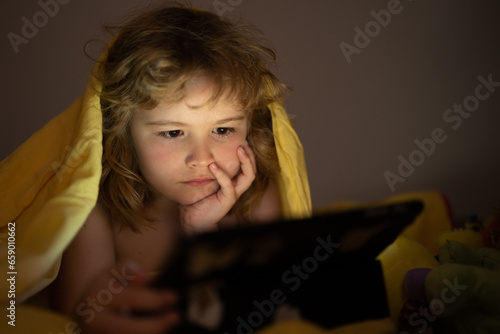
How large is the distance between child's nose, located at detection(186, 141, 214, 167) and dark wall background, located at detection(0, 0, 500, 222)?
0.67 metres

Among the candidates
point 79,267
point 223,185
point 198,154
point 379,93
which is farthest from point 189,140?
point 379,93

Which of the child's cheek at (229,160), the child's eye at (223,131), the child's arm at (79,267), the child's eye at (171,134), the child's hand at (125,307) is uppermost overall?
the child's eye at (223,131)

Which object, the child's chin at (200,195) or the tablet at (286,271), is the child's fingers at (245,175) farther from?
the tablet at (286,271)

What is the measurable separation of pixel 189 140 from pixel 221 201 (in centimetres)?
18

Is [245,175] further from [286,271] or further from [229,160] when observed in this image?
[286,271]

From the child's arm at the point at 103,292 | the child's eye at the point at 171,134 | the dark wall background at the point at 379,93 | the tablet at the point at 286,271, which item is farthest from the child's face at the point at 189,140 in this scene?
the dark wall background at the point at 379,93

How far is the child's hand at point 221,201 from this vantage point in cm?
101

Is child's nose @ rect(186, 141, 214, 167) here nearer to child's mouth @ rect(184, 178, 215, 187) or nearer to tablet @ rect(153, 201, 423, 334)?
child's mouth @ rect(184, 178, 215, 187)

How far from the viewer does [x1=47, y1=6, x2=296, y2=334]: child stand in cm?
88

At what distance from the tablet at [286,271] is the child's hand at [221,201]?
1.38ft

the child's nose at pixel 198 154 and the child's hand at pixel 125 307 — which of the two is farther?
the child's nose at pixel 198 154

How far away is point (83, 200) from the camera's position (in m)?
0.75

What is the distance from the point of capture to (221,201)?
1.01 meters

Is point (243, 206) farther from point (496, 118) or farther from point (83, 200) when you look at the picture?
point (496, 118)
